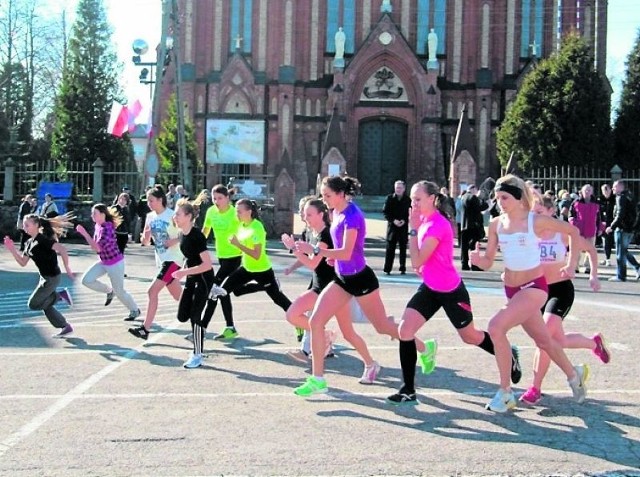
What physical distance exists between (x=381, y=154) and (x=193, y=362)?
3470 centimetres

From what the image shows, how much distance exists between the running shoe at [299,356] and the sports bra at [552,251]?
257cm

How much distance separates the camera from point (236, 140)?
40.2 metres

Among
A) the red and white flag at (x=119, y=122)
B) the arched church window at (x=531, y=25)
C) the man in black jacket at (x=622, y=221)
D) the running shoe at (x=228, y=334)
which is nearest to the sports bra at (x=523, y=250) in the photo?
the running shoe at (x=228, y=334)

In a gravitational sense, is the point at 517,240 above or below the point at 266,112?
below

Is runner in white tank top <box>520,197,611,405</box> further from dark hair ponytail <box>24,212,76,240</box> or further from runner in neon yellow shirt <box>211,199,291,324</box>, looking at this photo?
dark hair ponytail <box>24,212,76,240</box>

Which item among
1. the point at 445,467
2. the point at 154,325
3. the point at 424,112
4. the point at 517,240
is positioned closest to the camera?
the point at 445,467

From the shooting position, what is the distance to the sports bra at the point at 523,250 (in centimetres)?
655

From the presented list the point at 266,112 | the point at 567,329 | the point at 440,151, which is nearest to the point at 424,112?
the point at 440,151

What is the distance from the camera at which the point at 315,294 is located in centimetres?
811

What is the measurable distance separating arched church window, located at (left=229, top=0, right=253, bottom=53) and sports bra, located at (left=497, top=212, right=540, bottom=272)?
3720 cm

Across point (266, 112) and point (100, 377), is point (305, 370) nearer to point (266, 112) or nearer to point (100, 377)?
point (100, 377)

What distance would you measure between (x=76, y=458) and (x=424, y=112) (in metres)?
37.2

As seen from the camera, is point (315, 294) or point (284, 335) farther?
point (284, 335)

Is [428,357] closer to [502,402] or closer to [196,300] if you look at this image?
[502,402]
